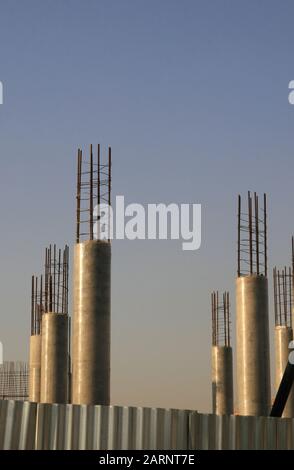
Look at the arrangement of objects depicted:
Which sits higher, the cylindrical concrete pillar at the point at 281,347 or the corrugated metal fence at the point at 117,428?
the cylindrical concrete pillar at the point at 281,347

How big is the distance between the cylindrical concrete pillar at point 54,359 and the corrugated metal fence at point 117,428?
15398 millimetres

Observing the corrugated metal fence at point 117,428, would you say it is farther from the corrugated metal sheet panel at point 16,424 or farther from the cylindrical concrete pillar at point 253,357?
the cylindrical concrete pillar at point 253,357

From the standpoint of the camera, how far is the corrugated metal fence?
11.5 meters

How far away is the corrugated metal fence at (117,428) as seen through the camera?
11.5 metres

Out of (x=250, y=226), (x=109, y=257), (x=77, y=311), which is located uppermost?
(x=250, y=226)

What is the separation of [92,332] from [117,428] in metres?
10.3

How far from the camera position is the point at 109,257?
23391mm

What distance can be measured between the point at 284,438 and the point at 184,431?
214 cm

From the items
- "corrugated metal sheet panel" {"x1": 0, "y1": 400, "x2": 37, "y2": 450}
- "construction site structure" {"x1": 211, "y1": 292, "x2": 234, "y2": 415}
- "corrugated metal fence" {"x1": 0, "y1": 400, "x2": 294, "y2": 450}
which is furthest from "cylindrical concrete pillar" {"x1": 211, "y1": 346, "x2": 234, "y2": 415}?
"corrugated metal sheet panel" {"x1": 0, "y1": 400, "x2": 37, "y2": 450}

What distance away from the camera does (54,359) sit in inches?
1141

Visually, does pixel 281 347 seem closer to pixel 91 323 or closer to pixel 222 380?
pixel 222 380

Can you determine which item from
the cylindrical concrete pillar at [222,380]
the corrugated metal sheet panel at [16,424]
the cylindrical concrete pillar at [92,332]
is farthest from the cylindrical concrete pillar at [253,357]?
the corrugated metal sheet panel at [16,424]
